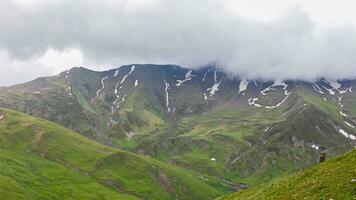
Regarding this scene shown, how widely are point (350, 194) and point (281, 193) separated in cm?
872

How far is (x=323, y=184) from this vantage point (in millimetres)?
41375

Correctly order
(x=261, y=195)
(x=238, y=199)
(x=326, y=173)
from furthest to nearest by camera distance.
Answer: (x=238, y=199) → (x=261, y=195) → (x=326, y=173)

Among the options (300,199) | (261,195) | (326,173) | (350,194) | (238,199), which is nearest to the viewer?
(350,194)

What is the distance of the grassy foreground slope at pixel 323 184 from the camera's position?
3888cm

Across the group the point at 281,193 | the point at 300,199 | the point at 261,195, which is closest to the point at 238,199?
the point at 261,195

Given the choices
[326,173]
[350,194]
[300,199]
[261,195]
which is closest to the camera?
[350,194]

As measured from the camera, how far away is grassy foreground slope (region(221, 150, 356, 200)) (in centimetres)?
3888

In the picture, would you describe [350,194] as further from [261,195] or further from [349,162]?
→ [261,195]

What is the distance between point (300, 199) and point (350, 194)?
4.32m

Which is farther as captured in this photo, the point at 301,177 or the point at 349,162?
the point at 301,177

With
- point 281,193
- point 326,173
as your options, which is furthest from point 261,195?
point 326,173

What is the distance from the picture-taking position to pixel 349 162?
45500 millimetres

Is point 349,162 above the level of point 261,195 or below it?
above

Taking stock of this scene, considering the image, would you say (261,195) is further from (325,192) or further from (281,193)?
(325,192)
